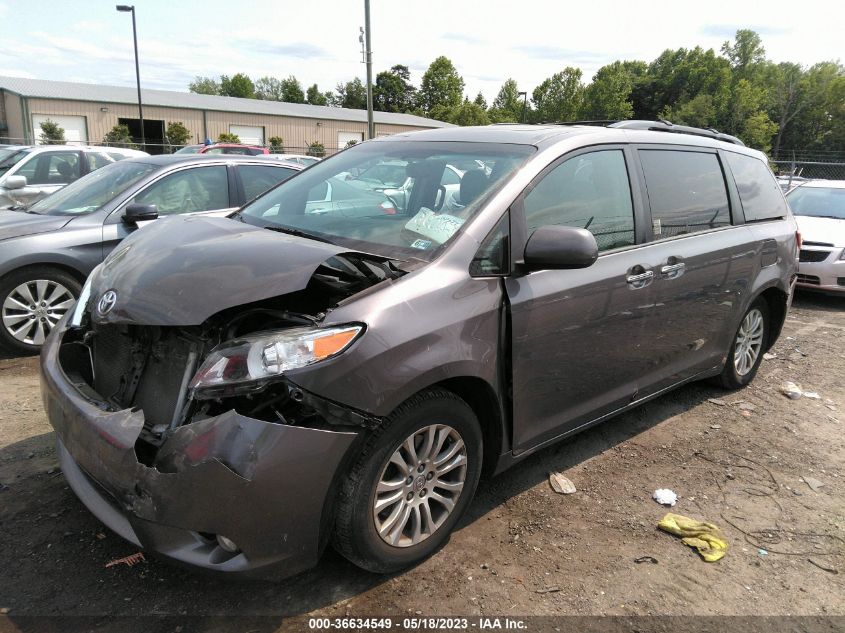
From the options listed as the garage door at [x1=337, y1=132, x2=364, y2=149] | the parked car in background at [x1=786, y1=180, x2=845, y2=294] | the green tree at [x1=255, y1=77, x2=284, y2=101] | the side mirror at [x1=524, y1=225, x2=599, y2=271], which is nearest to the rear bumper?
the parked car in background at [x1=786, y1=180, x2=845, y2=294]

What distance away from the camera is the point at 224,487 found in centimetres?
211

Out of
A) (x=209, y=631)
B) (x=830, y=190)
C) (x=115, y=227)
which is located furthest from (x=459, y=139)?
(x=830, y=190)

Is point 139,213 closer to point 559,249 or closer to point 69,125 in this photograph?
point 559,249

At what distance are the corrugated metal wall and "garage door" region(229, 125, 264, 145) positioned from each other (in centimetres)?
29

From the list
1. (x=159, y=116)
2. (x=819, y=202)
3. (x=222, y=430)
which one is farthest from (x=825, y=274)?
(x=159, y=116)

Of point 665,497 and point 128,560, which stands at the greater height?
point 128,560

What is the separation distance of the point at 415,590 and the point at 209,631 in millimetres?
810

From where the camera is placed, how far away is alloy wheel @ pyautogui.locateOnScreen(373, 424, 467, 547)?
2535mm

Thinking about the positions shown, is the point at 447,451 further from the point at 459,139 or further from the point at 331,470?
the point at 459,139

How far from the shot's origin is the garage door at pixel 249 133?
47.3m

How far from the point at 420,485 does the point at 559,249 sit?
1.17m

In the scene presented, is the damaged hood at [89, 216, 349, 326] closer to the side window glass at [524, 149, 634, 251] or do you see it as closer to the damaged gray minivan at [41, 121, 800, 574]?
the damaged gray minivan at [41, 121, 800, 574]

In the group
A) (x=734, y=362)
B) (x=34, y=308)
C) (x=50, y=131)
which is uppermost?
(x=50, y=131)

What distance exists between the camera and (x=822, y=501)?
11.7ft
